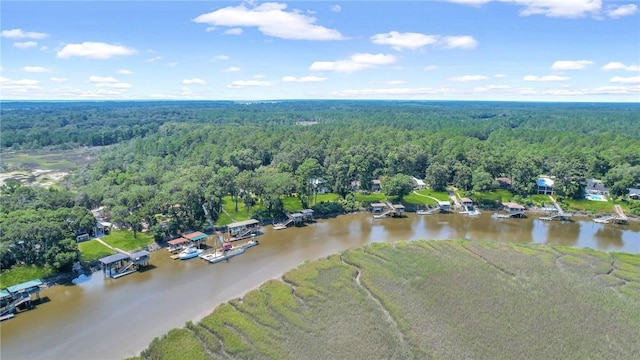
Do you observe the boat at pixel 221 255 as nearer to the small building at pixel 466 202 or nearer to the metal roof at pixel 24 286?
the metal roof at pixel 24 286

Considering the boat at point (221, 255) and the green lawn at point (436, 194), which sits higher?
the green lawn at point (436, 194)

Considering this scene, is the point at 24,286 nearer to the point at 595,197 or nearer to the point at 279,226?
the point at 279,226

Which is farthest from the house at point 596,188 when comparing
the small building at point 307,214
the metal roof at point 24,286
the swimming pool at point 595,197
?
the metal roof at point 24,286

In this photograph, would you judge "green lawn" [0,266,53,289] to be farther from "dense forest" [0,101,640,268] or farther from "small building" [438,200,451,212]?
"small building" [438,200,451,212]

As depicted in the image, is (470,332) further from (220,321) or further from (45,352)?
(45,352)

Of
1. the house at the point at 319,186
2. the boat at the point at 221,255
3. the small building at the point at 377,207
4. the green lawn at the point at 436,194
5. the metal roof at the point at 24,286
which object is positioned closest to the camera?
the metal roof at the point at 24,286

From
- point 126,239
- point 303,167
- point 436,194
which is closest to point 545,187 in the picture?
point 436,194

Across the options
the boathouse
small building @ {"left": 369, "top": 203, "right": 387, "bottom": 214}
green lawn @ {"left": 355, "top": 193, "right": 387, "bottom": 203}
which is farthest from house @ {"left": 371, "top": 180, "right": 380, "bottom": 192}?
the boathouse

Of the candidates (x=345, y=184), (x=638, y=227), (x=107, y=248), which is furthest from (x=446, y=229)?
(x=107, y=248)
